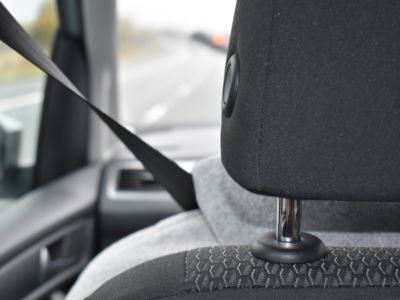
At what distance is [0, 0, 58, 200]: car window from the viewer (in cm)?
249

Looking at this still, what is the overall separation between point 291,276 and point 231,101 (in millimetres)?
240

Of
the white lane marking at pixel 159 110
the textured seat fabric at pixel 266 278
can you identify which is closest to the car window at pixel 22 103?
the white lane marking at pixel 159 110

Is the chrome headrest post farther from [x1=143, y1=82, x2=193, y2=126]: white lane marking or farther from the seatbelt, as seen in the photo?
[x1=143, y1=82, x2=193, y2=126]: white lane marking

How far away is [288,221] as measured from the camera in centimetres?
88

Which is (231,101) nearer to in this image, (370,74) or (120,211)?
(370,74)

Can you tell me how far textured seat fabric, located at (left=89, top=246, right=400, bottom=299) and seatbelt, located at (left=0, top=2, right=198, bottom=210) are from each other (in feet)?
0.89

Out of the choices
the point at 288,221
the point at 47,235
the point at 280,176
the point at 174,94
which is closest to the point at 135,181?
the point at 47,235

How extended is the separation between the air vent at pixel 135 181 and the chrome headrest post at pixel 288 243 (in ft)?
5.55

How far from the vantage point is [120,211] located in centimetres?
252

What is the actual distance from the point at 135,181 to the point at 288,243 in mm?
1780

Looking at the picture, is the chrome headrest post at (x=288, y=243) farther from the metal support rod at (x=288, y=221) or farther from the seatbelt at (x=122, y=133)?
the seatbelt at (x=122, y=133)

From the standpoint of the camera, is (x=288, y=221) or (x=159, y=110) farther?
(x=159, y=110)

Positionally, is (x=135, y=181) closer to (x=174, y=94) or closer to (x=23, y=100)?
(x=23, y=100)

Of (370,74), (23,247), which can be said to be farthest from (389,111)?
(23,247)
